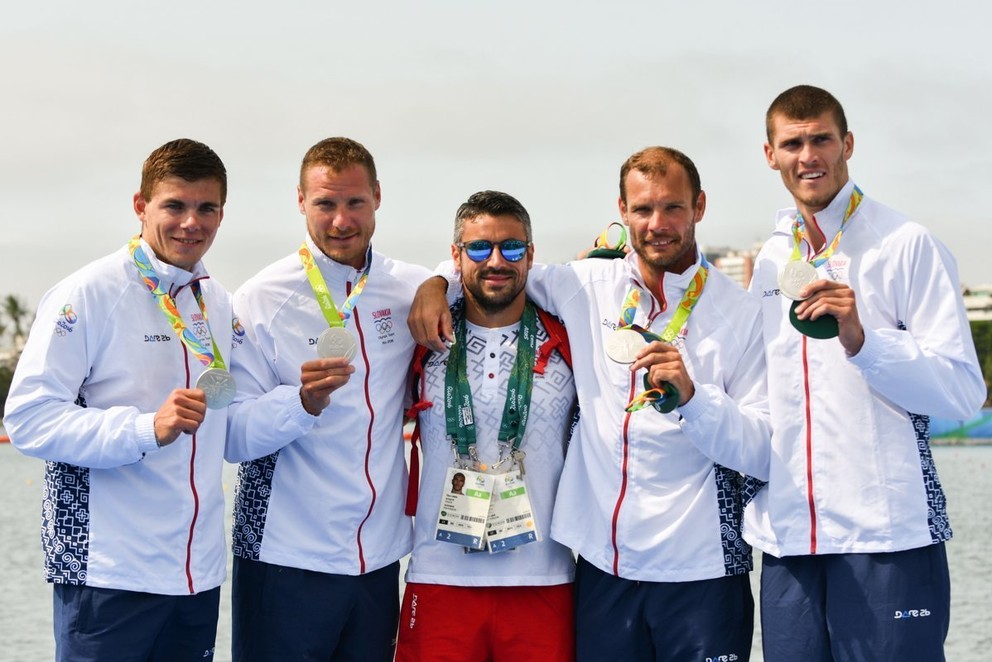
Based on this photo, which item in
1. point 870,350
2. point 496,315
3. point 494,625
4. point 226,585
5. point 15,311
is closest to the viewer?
point 870,350

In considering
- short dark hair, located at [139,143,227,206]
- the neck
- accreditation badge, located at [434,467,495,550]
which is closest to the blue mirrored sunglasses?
the neck

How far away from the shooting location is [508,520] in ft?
14.2

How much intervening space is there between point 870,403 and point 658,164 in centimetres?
123

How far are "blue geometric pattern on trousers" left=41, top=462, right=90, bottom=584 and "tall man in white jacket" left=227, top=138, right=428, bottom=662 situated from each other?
0.60 metres

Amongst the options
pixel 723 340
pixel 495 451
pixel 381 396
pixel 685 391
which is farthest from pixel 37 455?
pixel 723 340

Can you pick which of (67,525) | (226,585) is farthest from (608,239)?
(226,585)

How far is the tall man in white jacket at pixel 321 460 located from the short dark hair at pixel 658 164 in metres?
1.06

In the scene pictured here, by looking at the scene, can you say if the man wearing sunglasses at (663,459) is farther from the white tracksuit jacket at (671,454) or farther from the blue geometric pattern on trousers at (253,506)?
the blue geometric pattern on trousers at (253,506)

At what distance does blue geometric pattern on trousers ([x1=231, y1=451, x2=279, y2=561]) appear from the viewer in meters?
4.46

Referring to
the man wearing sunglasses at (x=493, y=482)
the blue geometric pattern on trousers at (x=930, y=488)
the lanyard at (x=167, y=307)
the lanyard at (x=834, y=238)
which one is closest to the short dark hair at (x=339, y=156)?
the man wearing sunglasses at (x=493, y=482)

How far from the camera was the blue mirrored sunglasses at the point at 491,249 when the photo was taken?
4.44 m

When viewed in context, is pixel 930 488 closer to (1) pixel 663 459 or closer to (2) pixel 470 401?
(1) pixel 663 459

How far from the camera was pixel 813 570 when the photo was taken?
412 cm

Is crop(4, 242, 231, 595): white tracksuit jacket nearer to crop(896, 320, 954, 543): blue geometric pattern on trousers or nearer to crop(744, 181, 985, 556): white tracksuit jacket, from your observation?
crop(744, 181, 985, 556): white tracksuit jacket
